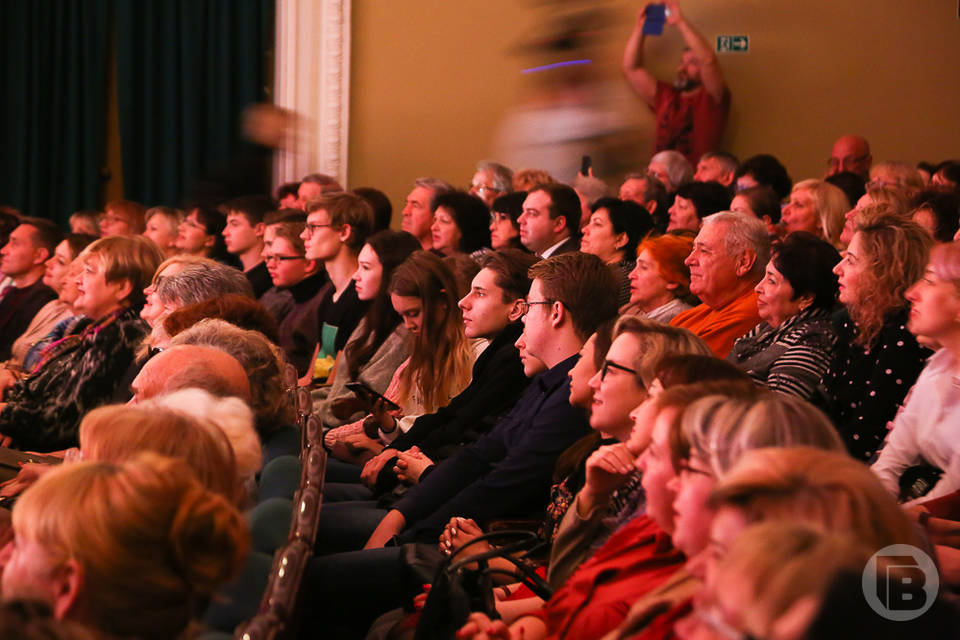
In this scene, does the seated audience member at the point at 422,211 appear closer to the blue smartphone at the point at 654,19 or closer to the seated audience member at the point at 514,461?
the blue smartphone at the point at 654,19

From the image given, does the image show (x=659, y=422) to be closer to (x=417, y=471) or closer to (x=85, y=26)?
(x=417, y=471)

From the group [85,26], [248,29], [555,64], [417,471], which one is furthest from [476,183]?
[85,26]

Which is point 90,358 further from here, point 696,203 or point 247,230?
point 696,203

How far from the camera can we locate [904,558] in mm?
1260

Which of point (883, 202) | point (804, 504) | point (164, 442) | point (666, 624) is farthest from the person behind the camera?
point (883, 202)

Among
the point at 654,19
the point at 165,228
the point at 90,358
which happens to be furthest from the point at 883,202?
the point at 165,228

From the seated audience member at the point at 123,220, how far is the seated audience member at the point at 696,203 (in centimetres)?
357

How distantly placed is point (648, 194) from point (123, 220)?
3353 mm

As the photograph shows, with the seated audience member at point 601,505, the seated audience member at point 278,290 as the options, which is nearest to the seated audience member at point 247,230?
the seated audience member at point 278,290

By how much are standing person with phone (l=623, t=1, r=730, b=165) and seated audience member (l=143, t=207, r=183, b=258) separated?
300 cm

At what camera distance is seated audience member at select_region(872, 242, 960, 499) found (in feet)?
8.07

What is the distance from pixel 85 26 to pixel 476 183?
157 inches

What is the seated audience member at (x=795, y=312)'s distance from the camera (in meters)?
2.96

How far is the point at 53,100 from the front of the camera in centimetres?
862
